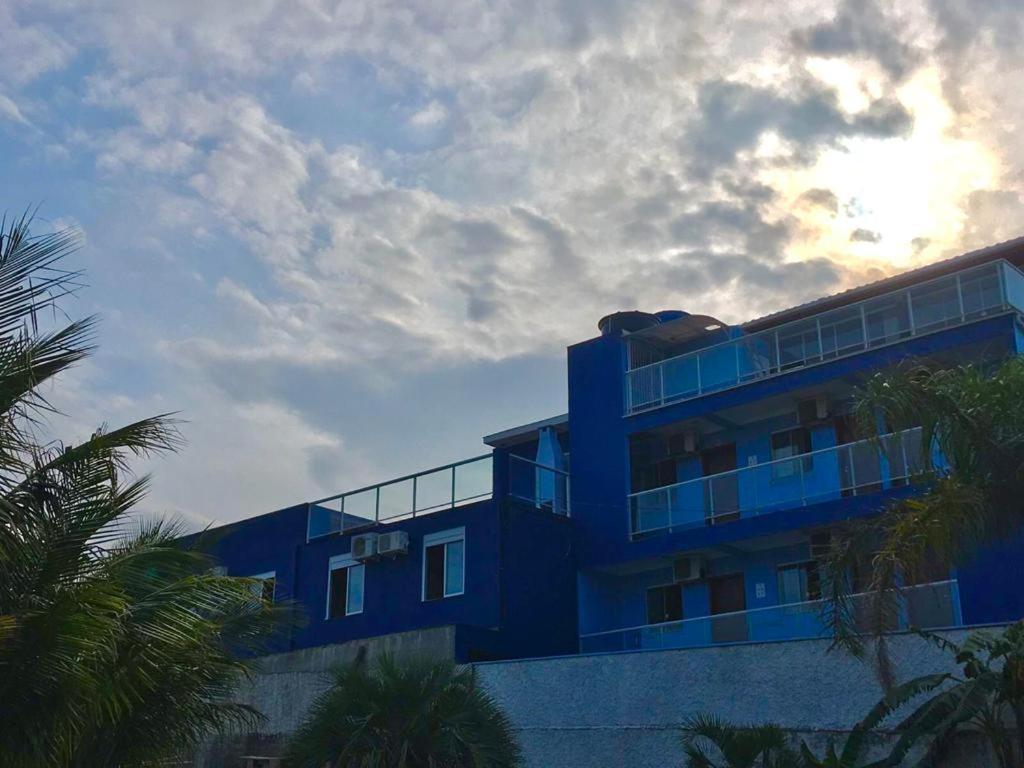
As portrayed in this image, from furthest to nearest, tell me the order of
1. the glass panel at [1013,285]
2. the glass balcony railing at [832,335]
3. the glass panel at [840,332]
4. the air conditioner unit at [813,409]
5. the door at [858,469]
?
the air conditioner unit at [813,409] → the glass panel at [840,332] → the door at [858,469] → the glass balcony railing at [832,335] → the glass panel at [1013,285]

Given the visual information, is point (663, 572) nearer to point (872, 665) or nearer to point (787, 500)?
point (787, 500)

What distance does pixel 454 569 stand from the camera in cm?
2703

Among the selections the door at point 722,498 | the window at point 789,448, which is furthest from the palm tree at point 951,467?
the door at point 722,498

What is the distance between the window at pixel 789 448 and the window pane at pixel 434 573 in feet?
24.2

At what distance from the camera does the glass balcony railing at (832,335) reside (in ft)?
75.2

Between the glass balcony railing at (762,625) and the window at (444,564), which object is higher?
the window at (444,564)

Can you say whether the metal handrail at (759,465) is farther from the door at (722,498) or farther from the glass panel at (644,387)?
the glass panel at (644,387)

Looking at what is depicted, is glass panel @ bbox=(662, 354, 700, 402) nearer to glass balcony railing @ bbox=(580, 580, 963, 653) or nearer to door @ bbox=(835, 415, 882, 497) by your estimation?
door @ bbox=(835, 415, 882, 497)

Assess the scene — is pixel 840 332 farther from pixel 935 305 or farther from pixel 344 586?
pixel 344 586

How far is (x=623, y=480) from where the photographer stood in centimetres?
2791

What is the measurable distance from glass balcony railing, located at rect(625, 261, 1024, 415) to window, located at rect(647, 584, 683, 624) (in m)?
3.99

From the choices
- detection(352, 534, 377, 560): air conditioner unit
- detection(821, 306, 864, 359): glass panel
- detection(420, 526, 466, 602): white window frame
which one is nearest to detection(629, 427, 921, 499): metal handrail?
detection(821, 306, 864, 359): glass panel

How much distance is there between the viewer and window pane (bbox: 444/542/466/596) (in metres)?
26.8

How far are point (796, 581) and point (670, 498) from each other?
10.4 ft
